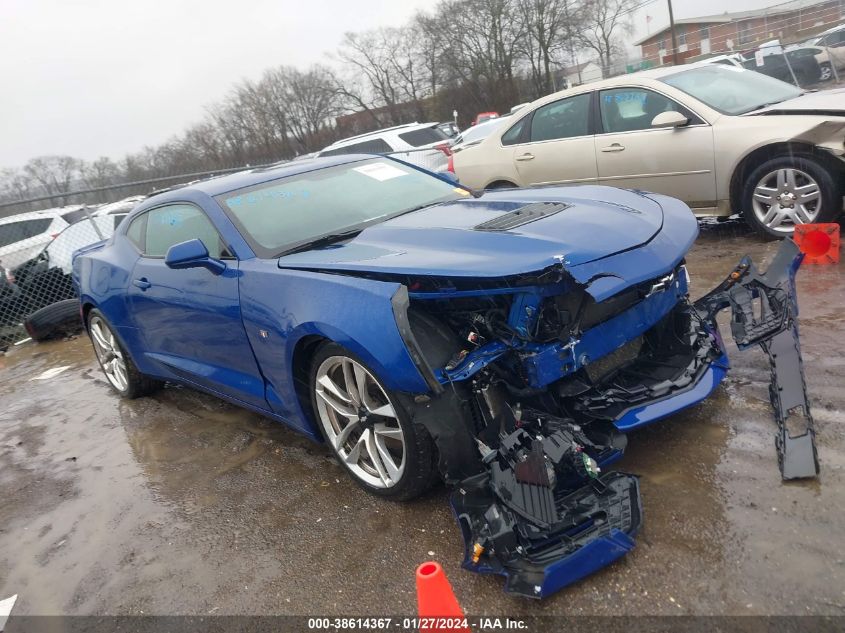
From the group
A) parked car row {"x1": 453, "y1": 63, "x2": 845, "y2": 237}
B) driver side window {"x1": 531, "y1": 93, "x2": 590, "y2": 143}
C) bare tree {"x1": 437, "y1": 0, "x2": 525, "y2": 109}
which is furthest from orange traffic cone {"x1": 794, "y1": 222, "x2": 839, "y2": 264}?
bare tree {"x1": 437, "y1": 0, "x2": 525, "y2": 109}

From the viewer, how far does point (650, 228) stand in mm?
2764

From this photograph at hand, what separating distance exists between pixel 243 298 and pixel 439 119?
4625 centimetres

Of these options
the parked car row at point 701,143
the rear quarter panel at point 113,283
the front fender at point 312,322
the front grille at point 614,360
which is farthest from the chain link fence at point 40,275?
the front grille at point 614,360

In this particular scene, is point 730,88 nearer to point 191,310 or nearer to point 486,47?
point 191,310

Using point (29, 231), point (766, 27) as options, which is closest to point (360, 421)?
point (29, 231)

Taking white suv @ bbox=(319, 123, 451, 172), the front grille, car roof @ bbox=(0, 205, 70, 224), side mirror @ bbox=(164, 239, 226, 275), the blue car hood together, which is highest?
car roof @ bbox=(0, 205, 70, 224)

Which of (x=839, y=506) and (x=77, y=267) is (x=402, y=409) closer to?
(x=839, y=506)

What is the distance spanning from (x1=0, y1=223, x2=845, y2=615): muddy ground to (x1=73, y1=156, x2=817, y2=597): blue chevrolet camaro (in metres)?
0.16

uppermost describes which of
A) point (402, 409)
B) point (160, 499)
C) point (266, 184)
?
point (266, 184)

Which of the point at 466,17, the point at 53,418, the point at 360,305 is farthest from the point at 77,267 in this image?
the point at 466,17

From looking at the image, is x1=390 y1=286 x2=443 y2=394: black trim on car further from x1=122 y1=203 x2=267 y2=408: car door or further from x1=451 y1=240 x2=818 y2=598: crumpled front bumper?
x1=122 y1=203 x2=267 y2=408: car door

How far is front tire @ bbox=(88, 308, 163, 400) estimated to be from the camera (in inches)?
191

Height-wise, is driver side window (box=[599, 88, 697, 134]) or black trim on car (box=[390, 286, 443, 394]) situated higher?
driver side window (box=[599, 88, 697, 134])

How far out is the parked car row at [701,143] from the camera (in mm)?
5004
